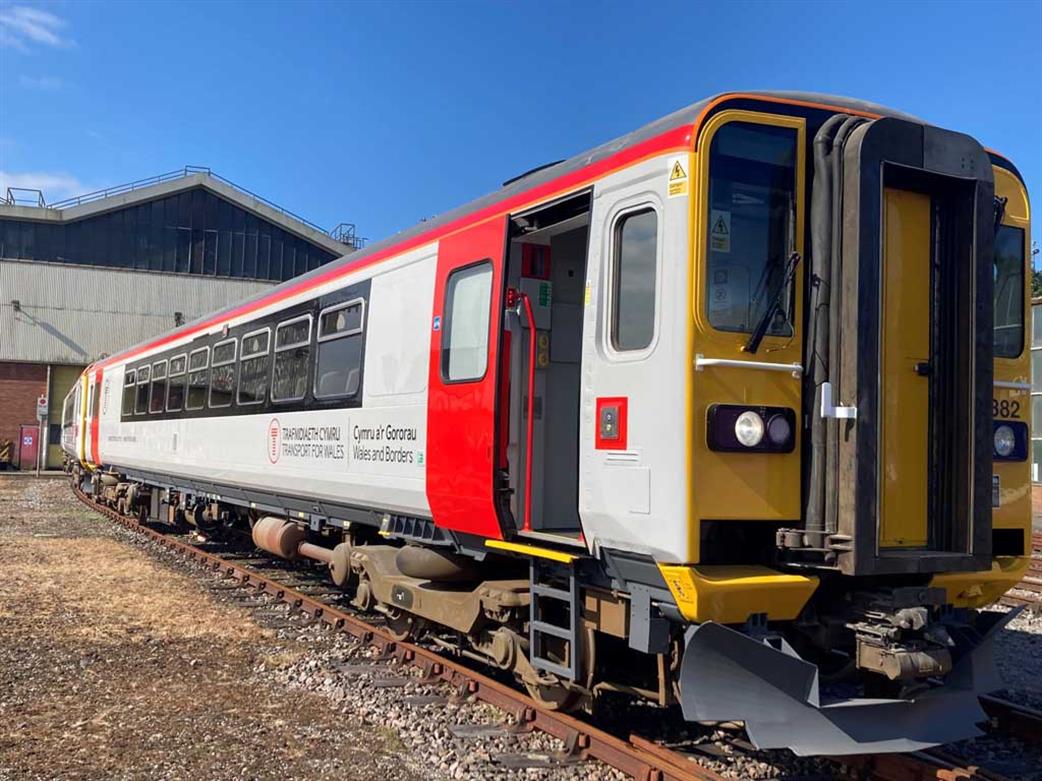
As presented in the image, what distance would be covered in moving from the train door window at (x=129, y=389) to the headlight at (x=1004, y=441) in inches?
572

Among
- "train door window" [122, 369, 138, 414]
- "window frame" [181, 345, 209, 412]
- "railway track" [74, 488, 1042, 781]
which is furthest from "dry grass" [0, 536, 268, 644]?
"train door window" [122, 369, 138, 414]

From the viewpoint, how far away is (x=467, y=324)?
6.32 metres

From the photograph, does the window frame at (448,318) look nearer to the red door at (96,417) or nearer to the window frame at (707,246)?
the window frame at (707,246)

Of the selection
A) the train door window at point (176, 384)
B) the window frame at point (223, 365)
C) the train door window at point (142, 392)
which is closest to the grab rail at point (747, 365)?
the window frame at point (223, 365)

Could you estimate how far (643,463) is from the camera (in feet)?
15.3

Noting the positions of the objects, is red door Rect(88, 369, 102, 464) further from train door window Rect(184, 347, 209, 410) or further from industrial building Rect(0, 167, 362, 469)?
industrial building Rect(0, 167, 362, 469)

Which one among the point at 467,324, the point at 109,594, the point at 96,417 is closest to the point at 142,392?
the point at 96,417

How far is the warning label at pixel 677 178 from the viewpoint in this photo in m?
4.61

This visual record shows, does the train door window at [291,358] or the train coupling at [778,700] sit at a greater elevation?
the train door window at [291,358]

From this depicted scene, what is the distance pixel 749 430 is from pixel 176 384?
10928 mm

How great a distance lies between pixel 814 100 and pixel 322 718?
4.78 m

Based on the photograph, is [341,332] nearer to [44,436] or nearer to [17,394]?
[44,436]

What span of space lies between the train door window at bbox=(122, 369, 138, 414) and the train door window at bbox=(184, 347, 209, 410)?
13.7ft

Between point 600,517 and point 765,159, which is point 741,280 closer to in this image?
point 765,159
